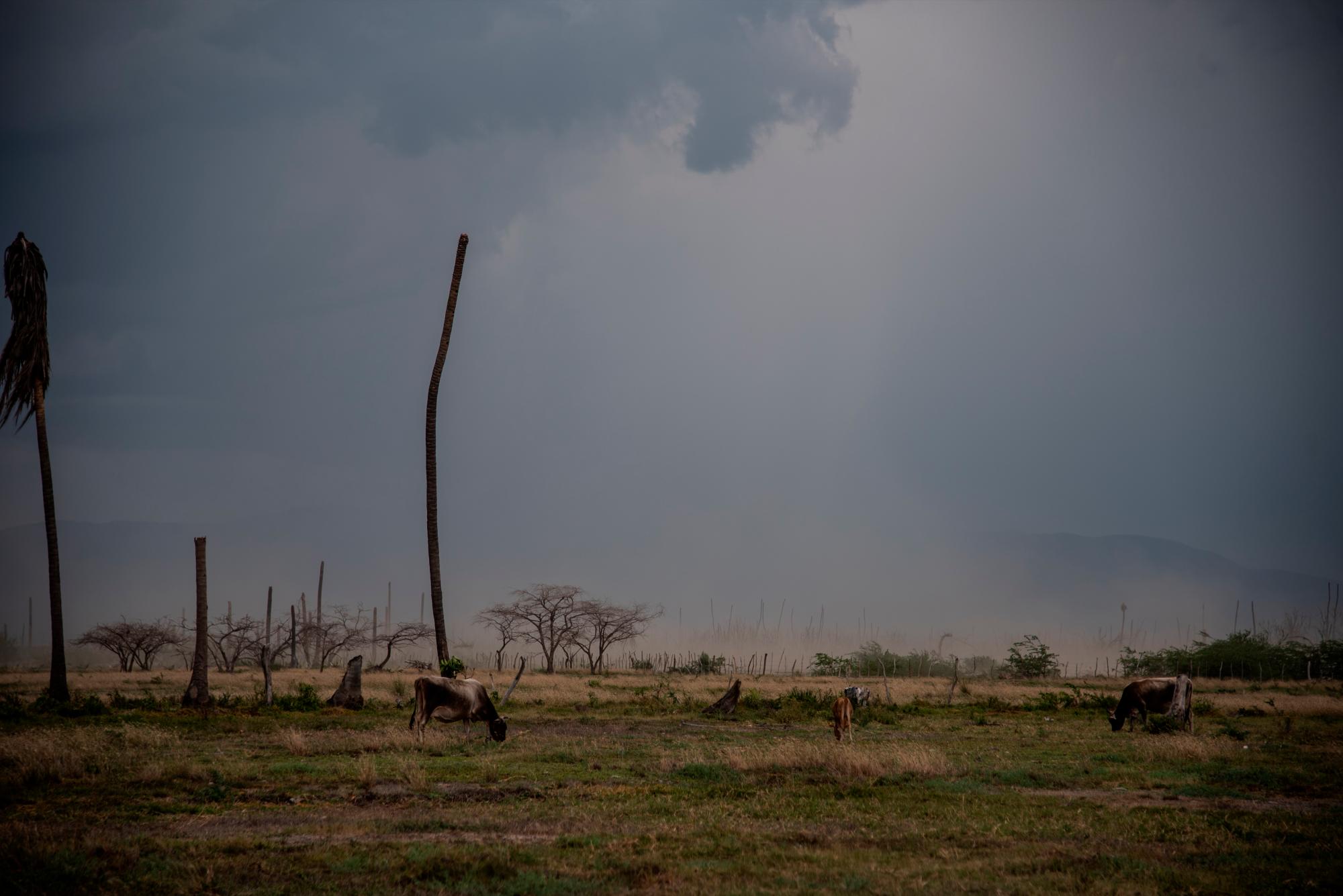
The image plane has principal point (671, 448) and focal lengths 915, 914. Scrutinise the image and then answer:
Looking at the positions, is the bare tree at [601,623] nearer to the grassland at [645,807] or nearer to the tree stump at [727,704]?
the tree stump at [727,704]

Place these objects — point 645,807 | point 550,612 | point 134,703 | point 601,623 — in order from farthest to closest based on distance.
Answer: point 550,612, point 601,623, point 134,703, point 645,807

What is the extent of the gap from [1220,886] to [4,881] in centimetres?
1184

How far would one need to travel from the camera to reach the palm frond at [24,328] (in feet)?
98.4

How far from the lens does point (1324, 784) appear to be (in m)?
15.8

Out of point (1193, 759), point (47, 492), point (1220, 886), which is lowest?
point (1193, 759)

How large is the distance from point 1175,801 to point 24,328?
3489cm

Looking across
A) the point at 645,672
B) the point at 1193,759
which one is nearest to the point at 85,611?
the point at 645,672

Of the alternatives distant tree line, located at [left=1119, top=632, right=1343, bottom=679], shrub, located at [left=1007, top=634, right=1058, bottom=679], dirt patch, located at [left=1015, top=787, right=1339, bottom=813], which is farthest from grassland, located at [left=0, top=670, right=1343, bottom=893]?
distant tree line, located at [left=1119, top=632, right=1343, bottom=679]

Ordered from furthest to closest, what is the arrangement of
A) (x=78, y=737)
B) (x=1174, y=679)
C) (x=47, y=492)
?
(x=47, y=492), (x=1174, y=679), (x=78, y=737)

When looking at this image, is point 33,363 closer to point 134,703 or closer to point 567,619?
point 134,703

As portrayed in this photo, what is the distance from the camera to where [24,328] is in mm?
30438

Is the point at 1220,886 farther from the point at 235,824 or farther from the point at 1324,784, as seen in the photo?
the point at 235,824

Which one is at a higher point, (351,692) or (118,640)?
(351,692)

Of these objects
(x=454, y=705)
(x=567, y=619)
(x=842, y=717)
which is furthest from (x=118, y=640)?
(x=842, y=717)
